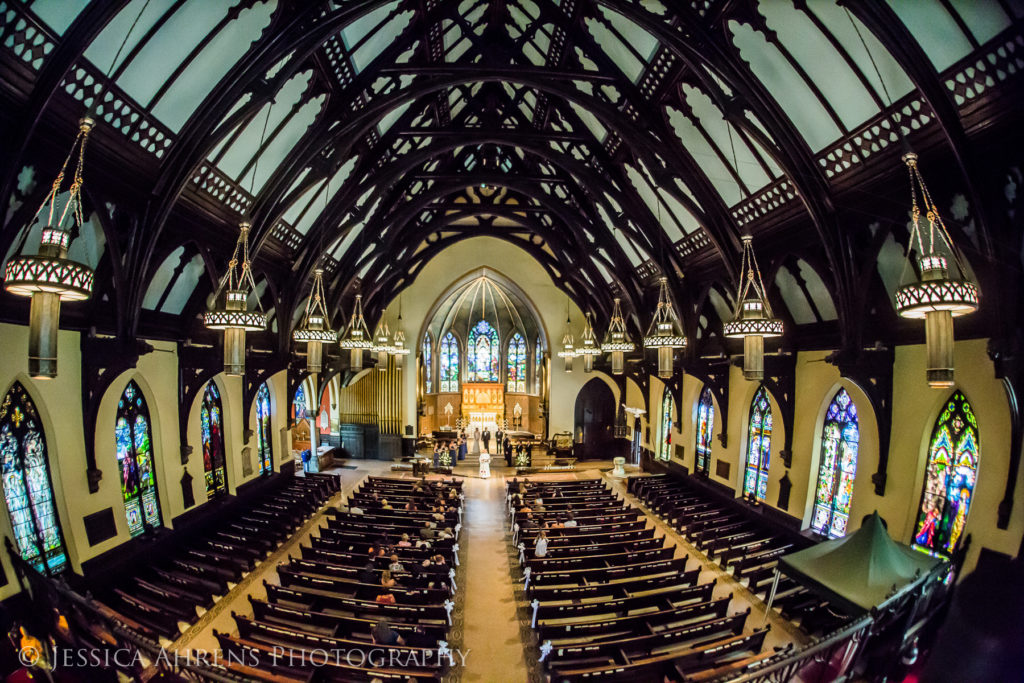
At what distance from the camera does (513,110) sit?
677 inches

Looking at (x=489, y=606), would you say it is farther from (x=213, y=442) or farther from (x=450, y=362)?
(x=450, y=362)

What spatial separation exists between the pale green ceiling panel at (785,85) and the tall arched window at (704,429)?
1142 centimetres

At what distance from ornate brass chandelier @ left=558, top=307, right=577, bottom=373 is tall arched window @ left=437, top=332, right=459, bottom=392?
894 cm

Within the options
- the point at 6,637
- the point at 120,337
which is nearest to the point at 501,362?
the point at 120,337

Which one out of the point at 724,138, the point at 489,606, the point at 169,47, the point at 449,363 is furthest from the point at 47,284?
the point at 449,363

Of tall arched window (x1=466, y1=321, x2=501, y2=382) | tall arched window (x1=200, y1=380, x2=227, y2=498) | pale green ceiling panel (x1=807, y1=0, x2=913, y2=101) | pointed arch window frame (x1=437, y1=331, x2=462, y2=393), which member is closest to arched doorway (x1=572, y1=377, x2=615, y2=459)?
tall arched window (x1=466, y1=321, x2=501, y2=382)

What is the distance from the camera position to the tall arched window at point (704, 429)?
18828mm

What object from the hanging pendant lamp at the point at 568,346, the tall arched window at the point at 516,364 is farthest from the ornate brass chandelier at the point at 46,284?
the tall arched window at the point at 516,364

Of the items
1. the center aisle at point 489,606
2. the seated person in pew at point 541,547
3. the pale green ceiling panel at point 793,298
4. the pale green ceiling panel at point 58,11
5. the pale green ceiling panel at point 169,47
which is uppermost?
the pale green ceiling panel at point 169,47

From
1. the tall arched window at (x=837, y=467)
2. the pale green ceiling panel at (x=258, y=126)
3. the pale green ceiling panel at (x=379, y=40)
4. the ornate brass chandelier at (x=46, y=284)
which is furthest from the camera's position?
the tall arched window at (x=837, y=467)

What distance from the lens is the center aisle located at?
8430mm

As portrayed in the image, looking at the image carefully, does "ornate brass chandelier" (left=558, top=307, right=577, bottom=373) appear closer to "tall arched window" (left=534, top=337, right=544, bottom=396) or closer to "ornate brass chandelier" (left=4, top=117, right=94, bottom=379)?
"tall arched window" (left=534, top=337, right=544, bottom=396)

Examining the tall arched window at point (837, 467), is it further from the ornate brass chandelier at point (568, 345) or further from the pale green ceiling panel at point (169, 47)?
the pale green ceiling panel at point (169, 47)

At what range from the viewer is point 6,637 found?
7406 mm
